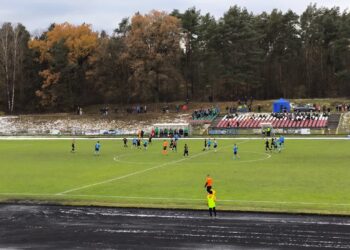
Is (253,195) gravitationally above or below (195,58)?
below

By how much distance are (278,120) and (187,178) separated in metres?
48.4

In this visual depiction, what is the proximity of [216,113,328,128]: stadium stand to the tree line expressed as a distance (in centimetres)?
2020

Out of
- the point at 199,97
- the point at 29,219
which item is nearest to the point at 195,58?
the point at 199,97

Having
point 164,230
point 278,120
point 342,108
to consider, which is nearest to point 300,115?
point 278,120

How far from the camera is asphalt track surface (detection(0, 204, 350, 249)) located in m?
20.2

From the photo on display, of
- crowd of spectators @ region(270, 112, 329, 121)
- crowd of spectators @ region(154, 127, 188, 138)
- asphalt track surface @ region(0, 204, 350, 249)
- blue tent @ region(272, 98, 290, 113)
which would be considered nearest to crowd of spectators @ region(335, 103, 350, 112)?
crowd of spectators @ region(270, 112, 329, 121)

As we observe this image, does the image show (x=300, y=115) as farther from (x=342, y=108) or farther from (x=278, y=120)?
(x=342, y=108)

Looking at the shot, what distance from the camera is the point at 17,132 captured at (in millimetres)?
95500

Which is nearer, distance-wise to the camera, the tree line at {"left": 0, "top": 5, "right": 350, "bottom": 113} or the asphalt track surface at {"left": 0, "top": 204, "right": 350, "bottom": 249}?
the asphalt track surface at {"left": 0, "top": 204, "right": 350, "bottom": 249}

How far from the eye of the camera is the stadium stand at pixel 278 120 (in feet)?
258

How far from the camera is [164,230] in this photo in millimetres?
22375

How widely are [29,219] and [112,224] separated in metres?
4.46

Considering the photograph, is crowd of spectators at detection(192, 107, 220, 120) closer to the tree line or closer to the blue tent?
the blue tent

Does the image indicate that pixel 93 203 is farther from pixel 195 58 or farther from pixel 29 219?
pixel 195 58
